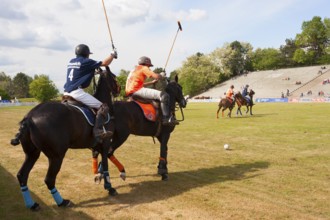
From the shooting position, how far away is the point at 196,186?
300 inches

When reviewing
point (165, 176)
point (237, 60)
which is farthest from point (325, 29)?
point (165, 176)

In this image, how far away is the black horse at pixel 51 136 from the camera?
590 centimetres

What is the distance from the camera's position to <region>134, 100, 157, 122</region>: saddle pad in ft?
28.0

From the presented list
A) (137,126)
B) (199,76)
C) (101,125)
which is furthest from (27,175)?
(199,76)

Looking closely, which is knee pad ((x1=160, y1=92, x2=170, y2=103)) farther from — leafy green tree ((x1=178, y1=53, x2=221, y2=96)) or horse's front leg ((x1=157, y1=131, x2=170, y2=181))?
leafy green tree ((x1=178, y1=53, x2=221, y2=96))

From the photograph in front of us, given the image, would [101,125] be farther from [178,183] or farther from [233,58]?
[233,58]

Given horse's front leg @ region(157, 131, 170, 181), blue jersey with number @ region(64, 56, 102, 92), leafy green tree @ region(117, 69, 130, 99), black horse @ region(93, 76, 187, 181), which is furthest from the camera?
leafy green tree @ region(117, 69, 130, 99)

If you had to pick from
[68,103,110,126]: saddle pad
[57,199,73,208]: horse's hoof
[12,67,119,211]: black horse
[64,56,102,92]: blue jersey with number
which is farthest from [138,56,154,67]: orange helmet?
[57,199,73,208]: horse's hoof

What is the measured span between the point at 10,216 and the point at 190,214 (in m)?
3.30

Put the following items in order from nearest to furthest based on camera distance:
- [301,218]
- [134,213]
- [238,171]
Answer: [301,218] < [134,213] < [238,171]

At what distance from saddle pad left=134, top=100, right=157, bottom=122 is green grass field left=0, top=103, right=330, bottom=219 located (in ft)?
5.29

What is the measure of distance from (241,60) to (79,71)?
112 m

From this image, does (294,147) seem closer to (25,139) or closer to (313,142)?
(313,142)

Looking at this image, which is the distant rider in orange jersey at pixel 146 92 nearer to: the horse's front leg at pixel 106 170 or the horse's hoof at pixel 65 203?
the horse's front leg at pixel 106 170
